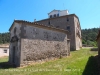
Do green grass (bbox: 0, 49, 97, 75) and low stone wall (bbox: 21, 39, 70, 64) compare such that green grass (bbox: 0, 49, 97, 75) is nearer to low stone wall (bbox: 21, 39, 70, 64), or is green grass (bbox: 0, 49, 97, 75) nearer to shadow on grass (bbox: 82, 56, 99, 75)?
shadow on grass (bbox: 82, 56, 99, 75)

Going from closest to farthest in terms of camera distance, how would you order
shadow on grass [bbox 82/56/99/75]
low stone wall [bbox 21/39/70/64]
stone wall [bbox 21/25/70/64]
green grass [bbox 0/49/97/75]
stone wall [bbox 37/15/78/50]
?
1. shadow on grass [bbox 82/56/99/75]
2. green grass [bbox 0/49/97/75]
3. low stone wall [bbox 21/39/70/64]
4. stone wall [bbox 21/25/70/64]
5. stone wall [bbox 37/15/78/50]

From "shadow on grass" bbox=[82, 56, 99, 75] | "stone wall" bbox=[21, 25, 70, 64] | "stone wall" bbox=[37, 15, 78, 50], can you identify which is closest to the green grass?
"shadow on grass" bbox=[82, 56, 99, 75]

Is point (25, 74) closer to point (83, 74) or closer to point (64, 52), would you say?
point (83, 74)

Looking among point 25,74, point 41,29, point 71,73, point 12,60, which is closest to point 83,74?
point 71,73

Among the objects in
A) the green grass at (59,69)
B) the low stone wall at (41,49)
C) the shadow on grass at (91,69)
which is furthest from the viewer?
the low stone wall at (41,49)

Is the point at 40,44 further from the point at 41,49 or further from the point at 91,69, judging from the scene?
the point at 91,69

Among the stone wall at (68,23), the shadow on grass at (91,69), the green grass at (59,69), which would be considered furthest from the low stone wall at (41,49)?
the stone wall at (68,23)

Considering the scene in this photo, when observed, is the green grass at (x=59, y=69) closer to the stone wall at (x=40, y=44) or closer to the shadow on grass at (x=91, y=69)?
the shadow on grass at (x=91, y=69)

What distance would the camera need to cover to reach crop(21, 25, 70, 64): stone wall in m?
12.6

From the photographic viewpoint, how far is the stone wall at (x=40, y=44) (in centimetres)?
1264

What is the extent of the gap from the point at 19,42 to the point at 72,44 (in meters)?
18.0

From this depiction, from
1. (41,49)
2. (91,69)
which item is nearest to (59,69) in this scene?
(91,69)

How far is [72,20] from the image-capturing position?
28.5 metres

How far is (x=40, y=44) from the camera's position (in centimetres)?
1413
